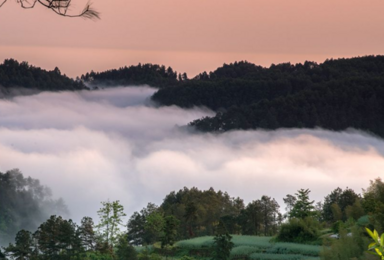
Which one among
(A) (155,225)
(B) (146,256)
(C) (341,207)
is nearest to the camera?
(B) (146,256)

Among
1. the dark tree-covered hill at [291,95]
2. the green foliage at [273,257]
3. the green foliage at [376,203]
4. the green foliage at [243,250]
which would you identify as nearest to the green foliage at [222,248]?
the green foliage at [243,250]

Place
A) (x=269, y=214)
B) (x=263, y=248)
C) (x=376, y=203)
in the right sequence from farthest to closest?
1. (x=269, y=214)
2. (x=263, y=248)
3. (x=376, y=203)

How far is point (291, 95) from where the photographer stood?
118 meters

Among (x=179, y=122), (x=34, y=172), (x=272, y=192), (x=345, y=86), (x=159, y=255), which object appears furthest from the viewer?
(x=179, y=122)

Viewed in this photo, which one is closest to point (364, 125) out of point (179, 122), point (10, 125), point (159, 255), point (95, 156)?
point (179, 122)

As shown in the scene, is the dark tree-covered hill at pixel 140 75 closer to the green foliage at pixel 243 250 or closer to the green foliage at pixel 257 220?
the green foliage at pixel 257 220

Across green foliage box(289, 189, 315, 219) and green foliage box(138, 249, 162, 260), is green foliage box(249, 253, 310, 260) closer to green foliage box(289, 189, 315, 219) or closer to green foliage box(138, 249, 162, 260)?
green foliage box(138, 249, 162, 260)

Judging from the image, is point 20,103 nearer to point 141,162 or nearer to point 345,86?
point 141,162

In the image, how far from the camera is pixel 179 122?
492 ft

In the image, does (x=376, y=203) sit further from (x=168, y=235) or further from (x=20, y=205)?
(x=20, y=205)

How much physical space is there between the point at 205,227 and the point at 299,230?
12.3 metres

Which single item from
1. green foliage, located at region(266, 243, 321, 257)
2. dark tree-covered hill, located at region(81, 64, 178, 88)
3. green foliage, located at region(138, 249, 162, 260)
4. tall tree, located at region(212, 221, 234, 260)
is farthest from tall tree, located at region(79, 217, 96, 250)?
dark tree-covered hill, located at region(81, 64, 178, 88)

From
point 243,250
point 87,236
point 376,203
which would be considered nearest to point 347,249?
point 376,203

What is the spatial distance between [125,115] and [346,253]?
163200 mm
